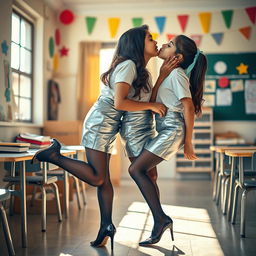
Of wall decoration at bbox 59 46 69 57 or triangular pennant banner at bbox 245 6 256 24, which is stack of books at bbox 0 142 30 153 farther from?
triangular pennant banner at bbox 245 6 256 24

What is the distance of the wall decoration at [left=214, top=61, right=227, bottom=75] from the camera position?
7.50 meters

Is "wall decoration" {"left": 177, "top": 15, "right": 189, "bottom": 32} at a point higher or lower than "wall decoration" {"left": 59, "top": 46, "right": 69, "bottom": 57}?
higher

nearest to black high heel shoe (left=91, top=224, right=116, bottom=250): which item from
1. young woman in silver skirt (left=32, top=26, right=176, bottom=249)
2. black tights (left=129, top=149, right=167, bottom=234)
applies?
young woman in silver skirt (left=32, top=26, right=176, bottom=249)

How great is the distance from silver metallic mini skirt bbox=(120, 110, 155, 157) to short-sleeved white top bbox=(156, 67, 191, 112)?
156mm

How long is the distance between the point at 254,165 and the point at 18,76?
357 centimetres

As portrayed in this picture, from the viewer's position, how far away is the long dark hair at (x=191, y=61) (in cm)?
292

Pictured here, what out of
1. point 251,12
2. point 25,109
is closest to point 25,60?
point 25,109

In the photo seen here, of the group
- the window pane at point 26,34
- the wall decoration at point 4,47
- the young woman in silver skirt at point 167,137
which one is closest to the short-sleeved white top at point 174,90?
the young woman in silver skirt at point 167,137

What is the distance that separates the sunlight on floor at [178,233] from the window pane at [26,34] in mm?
2821

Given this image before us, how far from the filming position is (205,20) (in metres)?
7.35

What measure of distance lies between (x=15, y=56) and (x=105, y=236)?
338 cm

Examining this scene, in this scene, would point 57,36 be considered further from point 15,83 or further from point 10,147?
point 10,147

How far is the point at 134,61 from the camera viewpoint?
8.97 feet

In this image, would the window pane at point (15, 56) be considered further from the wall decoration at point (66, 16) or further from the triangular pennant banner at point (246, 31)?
the triangular pennant banner at point (246, 31)
